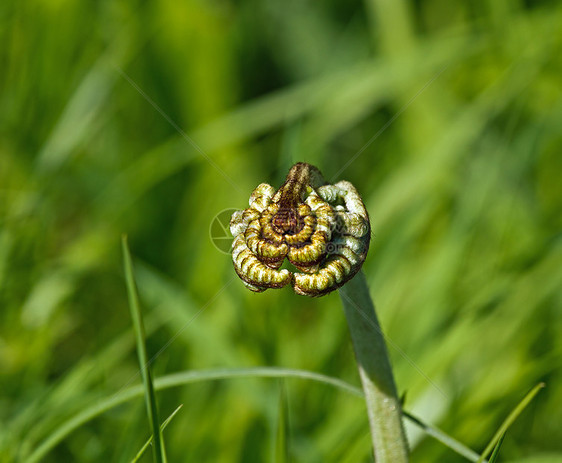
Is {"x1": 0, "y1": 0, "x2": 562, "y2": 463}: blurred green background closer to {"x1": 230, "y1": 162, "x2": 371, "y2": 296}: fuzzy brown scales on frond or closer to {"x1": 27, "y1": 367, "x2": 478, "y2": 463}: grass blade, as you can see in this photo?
{"x1": 27, "y1": 367, "x2": 478, "y2": 463}: grass blade

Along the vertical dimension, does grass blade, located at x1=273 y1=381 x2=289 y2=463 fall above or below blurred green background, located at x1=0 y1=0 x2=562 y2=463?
below

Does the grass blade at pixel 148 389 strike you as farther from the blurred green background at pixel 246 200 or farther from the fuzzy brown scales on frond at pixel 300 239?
the blurred green background at pixel 246 200

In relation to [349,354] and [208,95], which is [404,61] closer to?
[208,95]

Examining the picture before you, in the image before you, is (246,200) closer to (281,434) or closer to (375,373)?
(281,434)

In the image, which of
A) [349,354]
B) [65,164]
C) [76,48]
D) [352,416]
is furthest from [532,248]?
[76,48]

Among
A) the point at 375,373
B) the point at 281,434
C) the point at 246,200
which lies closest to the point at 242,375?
the point at 281,434

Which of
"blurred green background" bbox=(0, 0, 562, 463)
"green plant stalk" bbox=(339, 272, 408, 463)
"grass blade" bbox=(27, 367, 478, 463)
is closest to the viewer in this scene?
"green plant stalk" bbox=(339, 272, 408, 463)

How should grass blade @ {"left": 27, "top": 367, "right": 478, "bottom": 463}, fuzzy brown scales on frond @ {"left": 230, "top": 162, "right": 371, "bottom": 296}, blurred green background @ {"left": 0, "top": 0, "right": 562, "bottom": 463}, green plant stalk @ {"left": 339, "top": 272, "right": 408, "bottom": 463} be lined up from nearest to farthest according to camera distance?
fuzzy brown scales on frond @ {"left": 230, "top": 162, "right": 371, "bottom": 296}, green plant stalk @ {"left": 339, "top": 272, "right": 408, "bottom": 463}, grass blade @ {"left": 27, "top": 367, "right": 478, "bottom": 463}, blurred green background @ {"left": 0, "top": 0, "right": 562, "bottom": 463}

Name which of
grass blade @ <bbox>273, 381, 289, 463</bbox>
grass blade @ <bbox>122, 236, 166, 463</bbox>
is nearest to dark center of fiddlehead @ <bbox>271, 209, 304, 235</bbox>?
grass blade @ <bbox>122, 236, 166, 463</bbox>
